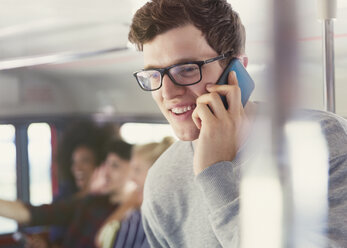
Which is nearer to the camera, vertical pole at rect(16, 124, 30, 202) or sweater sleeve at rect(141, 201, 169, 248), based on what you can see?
sweater sleeve at rect(141, 201, 169, 248)

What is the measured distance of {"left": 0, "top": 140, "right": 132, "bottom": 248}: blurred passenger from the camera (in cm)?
307

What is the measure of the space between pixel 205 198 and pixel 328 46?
312 millimetres

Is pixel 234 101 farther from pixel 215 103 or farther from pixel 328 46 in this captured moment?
pixel 328 46

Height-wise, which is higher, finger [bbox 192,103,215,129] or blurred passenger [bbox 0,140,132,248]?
finger [bbox 192,103,215,129]

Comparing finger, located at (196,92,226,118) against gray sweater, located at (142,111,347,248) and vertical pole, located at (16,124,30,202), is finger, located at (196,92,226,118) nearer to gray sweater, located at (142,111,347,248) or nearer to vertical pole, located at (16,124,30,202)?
gray sweater, located at (142,111,347,248)

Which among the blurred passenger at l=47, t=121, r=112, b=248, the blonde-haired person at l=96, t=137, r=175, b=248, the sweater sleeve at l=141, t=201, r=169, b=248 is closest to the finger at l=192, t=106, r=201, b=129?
the sweater sleeve at l=141, t=201, r=169, b=248

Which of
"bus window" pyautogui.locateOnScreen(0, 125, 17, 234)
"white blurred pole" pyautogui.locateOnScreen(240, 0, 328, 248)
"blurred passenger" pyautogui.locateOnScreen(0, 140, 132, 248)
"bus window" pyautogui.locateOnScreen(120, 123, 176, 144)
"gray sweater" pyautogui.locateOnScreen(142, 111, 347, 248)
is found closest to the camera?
"white blurred pole" pyautogui.locateOnScreen(240, 0, 328, 248)

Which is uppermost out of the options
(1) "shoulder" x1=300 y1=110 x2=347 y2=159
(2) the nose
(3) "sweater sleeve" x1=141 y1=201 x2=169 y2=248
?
(2) the nose

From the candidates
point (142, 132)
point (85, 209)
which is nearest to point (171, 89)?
point (85, 209)

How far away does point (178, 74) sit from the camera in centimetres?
75

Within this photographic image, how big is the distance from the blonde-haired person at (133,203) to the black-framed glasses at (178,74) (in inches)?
68.2

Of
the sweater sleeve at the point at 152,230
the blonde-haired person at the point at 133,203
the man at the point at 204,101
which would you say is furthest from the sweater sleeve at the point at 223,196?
the blonde-haired person at the point at 133,203

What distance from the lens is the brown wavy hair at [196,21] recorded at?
768 millimetres

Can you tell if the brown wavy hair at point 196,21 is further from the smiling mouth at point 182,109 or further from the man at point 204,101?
the smiling mouth at point 182,109
